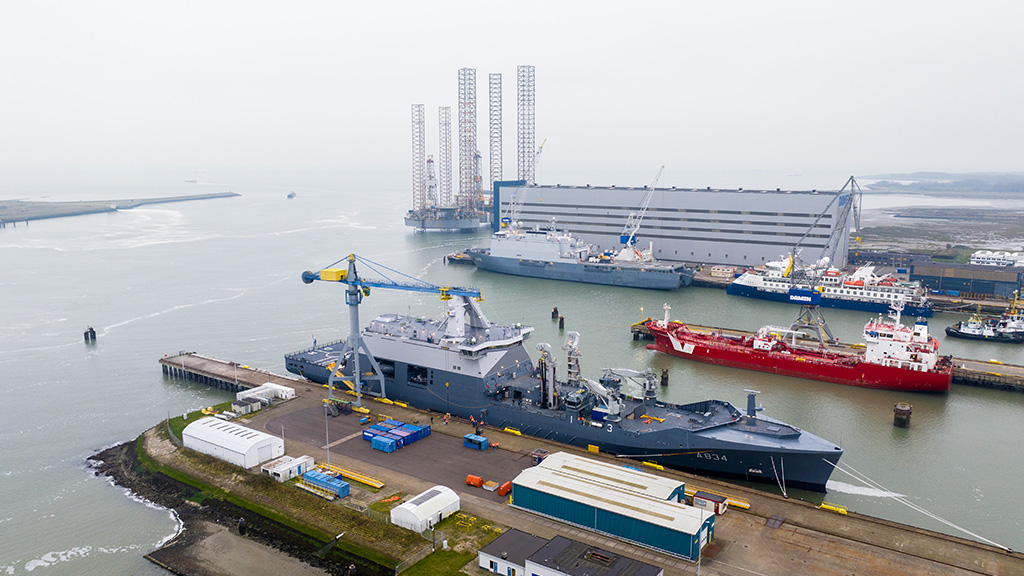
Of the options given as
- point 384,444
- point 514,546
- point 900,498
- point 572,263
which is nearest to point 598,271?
point 572,263

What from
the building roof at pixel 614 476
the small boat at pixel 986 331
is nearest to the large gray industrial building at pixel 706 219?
the small boat at pixel 986 331

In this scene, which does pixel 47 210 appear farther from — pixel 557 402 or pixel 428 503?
pixel 428 503

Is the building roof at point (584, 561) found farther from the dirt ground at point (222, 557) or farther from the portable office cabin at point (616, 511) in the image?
the dirt ground at point (222, 557)

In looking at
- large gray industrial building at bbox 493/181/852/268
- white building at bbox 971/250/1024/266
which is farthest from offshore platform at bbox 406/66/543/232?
white building at bbox 971/250/1024/266

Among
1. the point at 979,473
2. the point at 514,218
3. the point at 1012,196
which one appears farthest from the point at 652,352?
the point at 1012,196

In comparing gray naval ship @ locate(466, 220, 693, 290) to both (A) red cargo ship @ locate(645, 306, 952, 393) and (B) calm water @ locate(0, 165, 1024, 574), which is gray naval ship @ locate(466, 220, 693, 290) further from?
(A) red cargo ship @ locate(645, 306, 952, 393)

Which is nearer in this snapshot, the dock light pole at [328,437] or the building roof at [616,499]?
the building roof at [616,499]

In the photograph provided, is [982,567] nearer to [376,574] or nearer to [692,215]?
[376,574]
